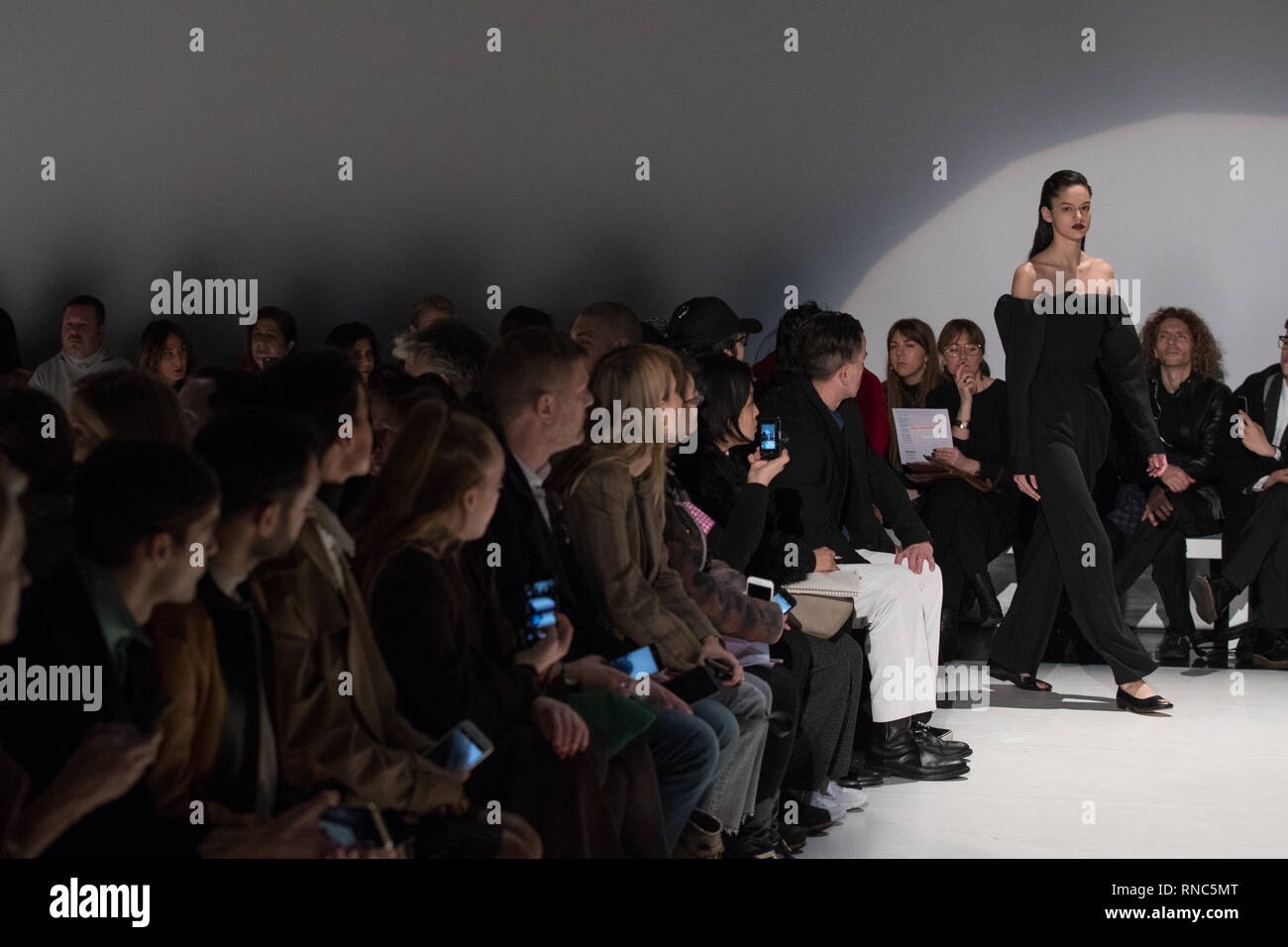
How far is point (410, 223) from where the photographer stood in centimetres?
652

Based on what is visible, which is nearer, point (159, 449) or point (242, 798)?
point (159, 449)

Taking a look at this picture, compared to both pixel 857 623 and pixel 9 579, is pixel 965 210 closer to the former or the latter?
pixel 857 623

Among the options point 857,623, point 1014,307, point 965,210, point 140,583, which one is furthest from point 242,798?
point 965,210

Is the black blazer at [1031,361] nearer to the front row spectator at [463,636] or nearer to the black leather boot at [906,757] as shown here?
the black leather boot at [906,757]

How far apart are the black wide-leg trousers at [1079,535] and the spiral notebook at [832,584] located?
134 cm

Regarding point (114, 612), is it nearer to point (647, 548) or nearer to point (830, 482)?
point (647, 548)

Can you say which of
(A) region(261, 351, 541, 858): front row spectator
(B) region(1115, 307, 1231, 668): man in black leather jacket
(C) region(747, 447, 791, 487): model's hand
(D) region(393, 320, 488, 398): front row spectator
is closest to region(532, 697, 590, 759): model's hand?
(A) region(261, 351, 541, 858): front row spectator

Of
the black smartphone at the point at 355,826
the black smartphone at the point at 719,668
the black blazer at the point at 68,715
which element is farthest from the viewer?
the black smartphone at the point at 719,668

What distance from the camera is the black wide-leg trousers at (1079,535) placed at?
509 centimetres

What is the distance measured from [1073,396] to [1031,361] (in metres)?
0.18

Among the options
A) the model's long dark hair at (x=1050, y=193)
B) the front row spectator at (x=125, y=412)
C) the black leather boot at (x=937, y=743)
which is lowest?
the black leather boot at (x=937, y=743)

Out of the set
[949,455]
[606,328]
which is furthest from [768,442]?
[949,455]

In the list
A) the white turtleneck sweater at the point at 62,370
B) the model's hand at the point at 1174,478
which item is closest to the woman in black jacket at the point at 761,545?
the model's hand at the point at 1174,478

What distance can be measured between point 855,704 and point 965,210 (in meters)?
3.31
